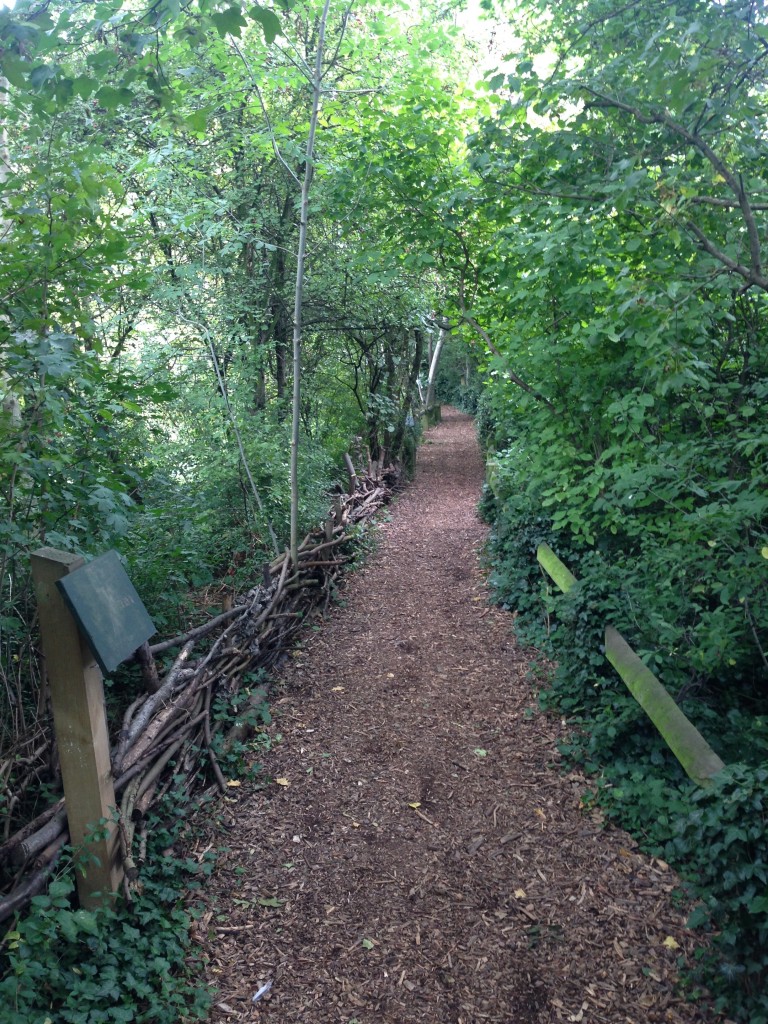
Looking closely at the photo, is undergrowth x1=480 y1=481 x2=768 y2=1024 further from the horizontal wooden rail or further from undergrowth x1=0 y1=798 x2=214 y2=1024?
undergrowth x1=0 y1=798 x2=214 y2=1024

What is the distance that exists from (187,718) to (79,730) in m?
1.51

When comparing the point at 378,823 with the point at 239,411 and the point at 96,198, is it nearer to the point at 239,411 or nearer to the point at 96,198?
the point at 96,198

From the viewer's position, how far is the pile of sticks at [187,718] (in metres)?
3.12

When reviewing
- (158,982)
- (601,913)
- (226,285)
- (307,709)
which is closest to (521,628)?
(307,709)

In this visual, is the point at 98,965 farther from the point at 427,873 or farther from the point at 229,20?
the point at 229,20

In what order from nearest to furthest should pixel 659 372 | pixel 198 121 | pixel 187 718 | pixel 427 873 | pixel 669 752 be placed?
pixel 198 121 < pixel 659 372 < pixel 427 873 < pixel 669 752 < pixel 187 718

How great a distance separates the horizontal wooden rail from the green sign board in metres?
2.78

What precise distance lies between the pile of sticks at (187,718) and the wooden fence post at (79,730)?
0.44ft

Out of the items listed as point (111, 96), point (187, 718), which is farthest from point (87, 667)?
point (111, 96)

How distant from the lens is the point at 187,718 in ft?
15.0

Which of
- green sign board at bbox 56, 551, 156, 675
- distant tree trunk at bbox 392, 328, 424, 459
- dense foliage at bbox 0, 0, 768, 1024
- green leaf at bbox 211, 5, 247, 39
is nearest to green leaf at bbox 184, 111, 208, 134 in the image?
dense foliage at bbox 0, 0, 768, 1024

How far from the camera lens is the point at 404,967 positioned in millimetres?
3375

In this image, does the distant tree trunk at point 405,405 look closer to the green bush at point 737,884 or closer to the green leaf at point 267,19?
the green leaf at point 267,19

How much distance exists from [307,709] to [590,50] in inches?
213
